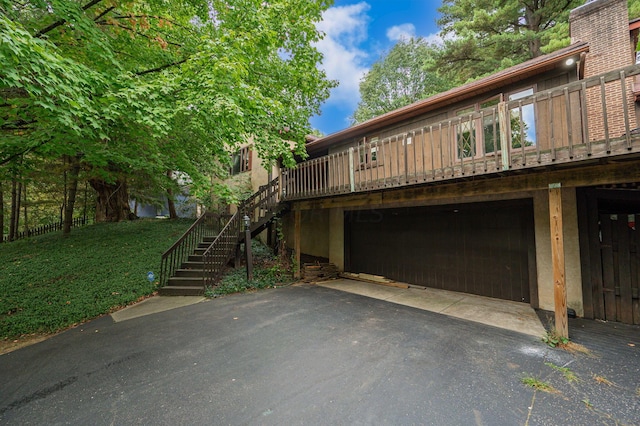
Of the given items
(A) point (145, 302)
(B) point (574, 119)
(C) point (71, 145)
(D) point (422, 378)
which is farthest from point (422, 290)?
(C) point (71, 145)

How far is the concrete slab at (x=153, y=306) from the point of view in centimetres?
532

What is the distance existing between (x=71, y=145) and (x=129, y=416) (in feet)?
16.2

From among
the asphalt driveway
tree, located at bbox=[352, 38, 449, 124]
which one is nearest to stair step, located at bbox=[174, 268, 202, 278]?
the asphalt driveway

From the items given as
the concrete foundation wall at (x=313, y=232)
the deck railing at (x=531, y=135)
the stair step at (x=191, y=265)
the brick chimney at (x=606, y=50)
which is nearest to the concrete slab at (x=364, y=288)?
the concrete foundation wall at (x=313, y=232)

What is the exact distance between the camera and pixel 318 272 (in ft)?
27.4

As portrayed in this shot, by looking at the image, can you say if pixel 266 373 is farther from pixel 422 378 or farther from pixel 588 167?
pixel 588 167

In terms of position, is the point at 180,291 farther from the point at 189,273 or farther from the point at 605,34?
the point at 605,34

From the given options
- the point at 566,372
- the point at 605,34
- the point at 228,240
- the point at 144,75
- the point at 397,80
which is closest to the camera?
the point at 566,372

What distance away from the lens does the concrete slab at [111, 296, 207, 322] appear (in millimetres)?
5320

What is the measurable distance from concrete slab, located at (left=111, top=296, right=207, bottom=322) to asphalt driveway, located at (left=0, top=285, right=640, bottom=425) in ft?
1.45

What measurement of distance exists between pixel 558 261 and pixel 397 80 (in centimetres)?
1946

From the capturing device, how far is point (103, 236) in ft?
33.3

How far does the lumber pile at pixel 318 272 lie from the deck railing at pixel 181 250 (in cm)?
368

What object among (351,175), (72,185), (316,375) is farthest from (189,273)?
(72,185)
